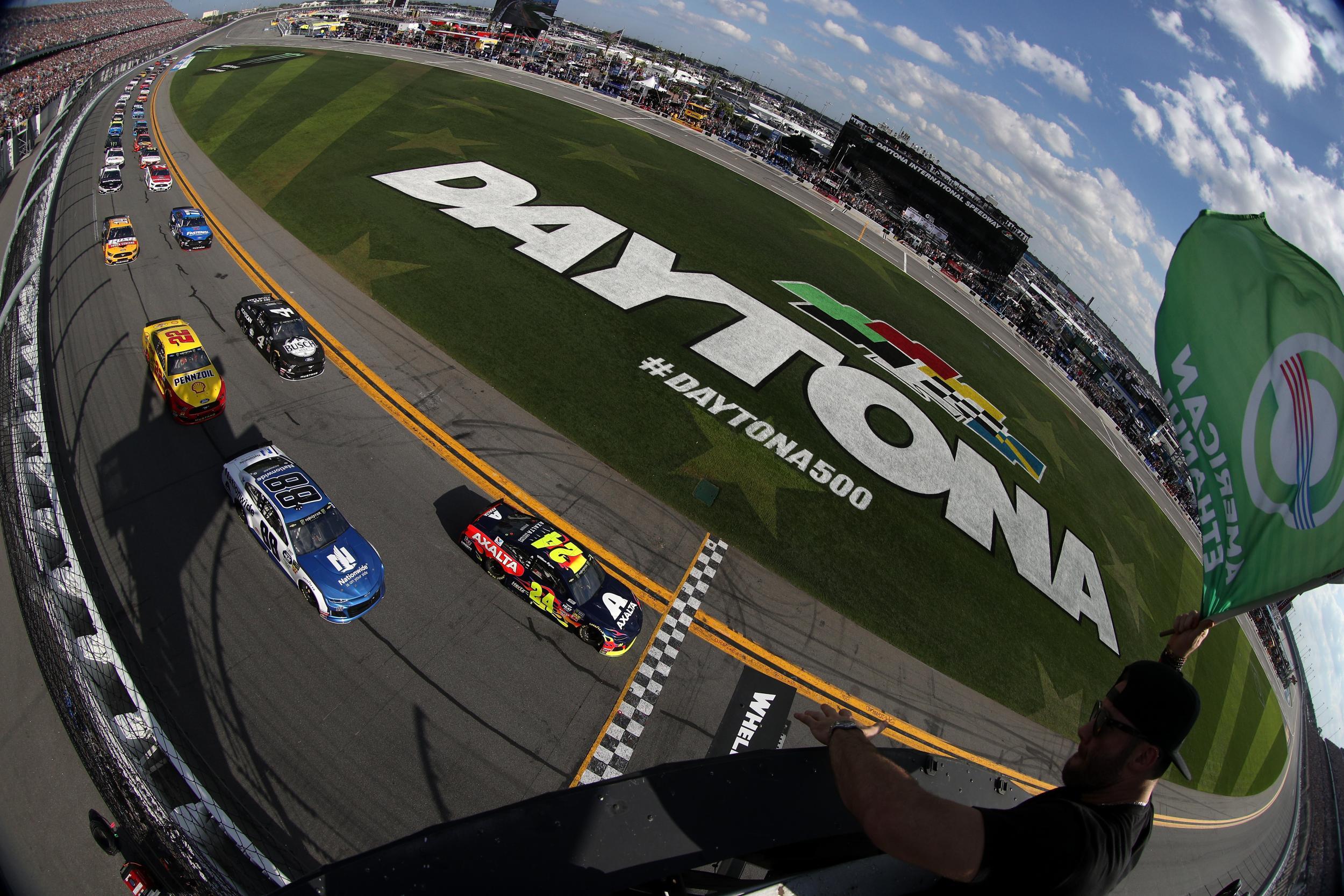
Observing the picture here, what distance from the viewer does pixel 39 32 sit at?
4600 centimetres

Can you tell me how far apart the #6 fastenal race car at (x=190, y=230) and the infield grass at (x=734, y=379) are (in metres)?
3.75

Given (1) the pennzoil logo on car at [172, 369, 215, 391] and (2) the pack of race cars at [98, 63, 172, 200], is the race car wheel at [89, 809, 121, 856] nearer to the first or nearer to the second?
(1) the pennzoil logo on car at [172, 369, 215, 391]

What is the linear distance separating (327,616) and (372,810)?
189 inches

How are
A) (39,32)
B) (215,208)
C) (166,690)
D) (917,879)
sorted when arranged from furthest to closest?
(39,32) < (215,208) < (166,690) < (917,879)

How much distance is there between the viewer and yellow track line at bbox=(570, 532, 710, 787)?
12797 mm

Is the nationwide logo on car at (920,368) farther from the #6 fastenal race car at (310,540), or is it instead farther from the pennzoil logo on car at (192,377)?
the pennzoil logo on car at (192,377)

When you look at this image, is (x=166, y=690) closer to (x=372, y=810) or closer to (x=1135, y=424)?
(x=372, y=810)

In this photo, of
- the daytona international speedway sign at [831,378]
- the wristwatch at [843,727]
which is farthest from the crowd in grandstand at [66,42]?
the daytona international speedway sign at [831,378]

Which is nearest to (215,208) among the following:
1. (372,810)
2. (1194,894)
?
(372,810)

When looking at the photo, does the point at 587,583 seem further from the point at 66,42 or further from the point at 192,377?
the point at 66,42

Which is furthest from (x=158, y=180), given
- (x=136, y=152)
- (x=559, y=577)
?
(x=559, y=577)

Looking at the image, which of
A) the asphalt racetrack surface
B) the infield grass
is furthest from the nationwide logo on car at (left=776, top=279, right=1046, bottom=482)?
the asphalt racetrack surface

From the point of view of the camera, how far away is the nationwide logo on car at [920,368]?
30.8m

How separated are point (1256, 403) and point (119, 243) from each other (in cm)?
3672
